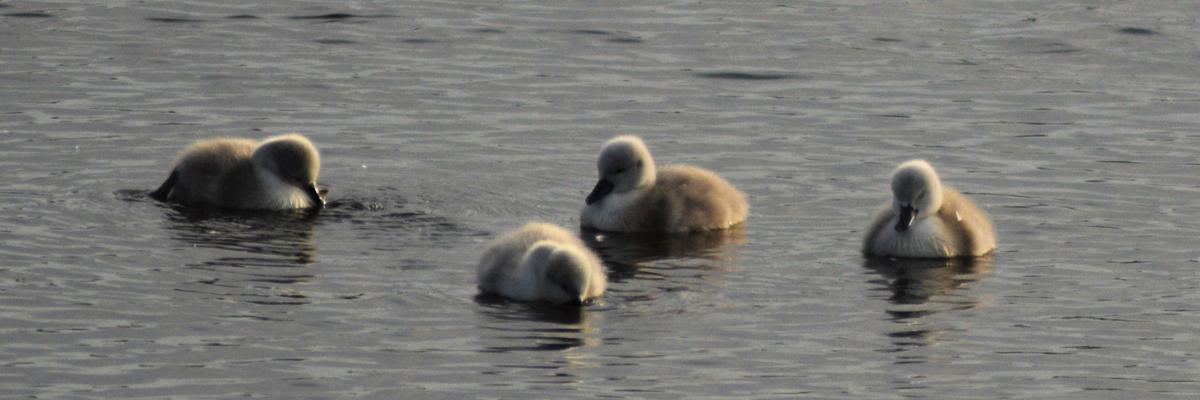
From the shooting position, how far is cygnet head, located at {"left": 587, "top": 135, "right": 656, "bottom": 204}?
47.9 feet

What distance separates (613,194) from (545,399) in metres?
4.36

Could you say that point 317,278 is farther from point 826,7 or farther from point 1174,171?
point 826,7

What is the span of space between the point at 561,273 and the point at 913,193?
8.80 feet

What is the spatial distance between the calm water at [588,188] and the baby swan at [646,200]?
0.16m

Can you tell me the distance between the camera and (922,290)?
1291 centimetres

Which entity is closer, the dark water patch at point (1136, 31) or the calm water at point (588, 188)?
the calm water at point (588, 188)

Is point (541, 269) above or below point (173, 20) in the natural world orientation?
above

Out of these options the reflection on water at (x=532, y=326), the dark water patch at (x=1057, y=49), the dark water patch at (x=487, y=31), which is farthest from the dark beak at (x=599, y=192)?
the dark water patch at (x=1057, y=49)

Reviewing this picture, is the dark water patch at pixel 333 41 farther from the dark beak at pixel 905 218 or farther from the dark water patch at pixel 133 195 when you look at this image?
the dark beak at pixel 905 218

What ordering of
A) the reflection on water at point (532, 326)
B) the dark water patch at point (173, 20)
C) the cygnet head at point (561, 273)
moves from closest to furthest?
the reflection on water at point (532, 326) → the cygnet head at point (561, 273) → the dark water patch at point (173, 20)

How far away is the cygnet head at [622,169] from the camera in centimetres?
1461

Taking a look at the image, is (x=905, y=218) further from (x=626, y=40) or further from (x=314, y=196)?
(x=626, y=40)

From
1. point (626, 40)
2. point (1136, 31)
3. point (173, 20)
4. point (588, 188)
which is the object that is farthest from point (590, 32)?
point (588, 188)

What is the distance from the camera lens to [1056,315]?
1216 centimetres
